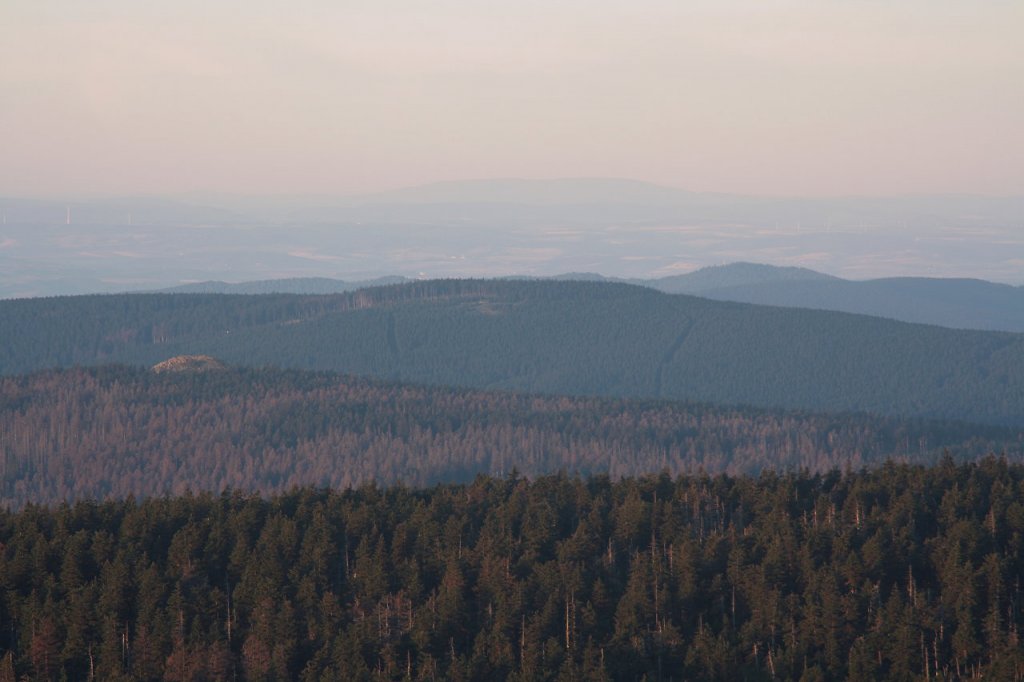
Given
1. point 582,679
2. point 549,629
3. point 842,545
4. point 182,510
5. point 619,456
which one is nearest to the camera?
point 582,679

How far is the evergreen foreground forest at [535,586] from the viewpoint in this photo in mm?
81688

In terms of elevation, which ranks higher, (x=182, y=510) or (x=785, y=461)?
(x=182, y=510)

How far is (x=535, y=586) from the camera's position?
89812mm

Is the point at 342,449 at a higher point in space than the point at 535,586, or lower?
lower

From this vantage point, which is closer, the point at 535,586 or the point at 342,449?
the point at 535,586

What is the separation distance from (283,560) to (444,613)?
13231 mm

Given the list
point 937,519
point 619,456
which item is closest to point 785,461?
point 619,456

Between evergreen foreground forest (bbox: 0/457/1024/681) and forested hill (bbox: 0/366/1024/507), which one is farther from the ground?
evergreen foreground forest (bbox: 0/457/1024/681)

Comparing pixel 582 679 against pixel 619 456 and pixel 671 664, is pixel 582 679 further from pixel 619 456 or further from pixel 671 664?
pixel 619 456

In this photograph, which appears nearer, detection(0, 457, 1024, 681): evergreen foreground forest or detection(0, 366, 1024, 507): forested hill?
detection(0, 457, 1024, 681): evergreen foreground forest

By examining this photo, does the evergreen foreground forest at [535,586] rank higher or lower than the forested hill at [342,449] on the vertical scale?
higher

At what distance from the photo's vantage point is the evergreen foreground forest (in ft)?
268

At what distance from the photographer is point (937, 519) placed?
324 feet

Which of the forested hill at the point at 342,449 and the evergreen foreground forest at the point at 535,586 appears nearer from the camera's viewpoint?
the evergreen foreground forest at the point at 535,586
